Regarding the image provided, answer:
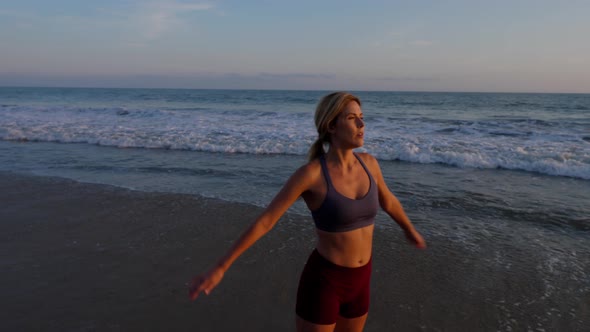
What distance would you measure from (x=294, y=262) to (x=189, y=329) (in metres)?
1.61

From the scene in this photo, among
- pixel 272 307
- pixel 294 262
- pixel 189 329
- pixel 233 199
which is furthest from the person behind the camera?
pixel 233 199

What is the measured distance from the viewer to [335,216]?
219 cm

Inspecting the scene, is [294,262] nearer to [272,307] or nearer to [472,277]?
[272,307]

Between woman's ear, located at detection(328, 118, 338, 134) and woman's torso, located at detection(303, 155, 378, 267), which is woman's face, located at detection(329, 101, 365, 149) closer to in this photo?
woman's ear, located at detection(328, 118, 338, 134)

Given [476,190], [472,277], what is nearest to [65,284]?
[472,277]

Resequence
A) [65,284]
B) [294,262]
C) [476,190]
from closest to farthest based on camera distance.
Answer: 1. [65,284]
2. [294,262]
3. [476,190]

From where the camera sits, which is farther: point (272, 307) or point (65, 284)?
point (65, 284)

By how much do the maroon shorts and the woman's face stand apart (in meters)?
0.69

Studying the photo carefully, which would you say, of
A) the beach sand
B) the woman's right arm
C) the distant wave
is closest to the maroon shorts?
the woman's right arm

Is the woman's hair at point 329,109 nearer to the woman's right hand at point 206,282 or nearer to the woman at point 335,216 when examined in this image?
the woman at point 335,216

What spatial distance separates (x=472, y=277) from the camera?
4.36 m

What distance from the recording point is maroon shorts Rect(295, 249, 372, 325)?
87.9 inches

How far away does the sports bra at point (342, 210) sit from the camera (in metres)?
2.17

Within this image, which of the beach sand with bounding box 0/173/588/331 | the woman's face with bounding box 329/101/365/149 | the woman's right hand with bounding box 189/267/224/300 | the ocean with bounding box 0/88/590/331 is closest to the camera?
the woman's right hand with bounding box 189/267/224/300
